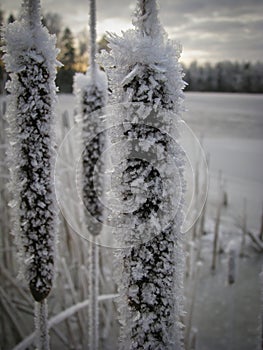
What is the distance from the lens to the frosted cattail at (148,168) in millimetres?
579

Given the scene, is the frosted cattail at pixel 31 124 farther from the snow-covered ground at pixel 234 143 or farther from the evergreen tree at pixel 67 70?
the snow-covered ground at pixel 234 143

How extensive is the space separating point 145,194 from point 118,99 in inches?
7.5

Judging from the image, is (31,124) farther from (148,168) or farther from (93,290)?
(93,290)

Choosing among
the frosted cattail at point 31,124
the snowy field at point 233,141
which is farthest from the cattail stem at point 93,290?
the snowy field at point 233,141

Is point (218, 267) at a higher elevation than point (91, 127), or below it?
below

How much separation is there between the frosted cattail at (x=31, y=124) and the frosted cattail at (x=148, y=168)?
0.63 ft

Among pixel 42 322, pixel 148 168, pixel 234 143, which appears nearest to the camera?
pixel 148 168

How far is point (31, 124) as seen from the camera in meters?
0.73

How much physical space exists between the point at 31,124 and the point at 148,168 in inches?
12.5

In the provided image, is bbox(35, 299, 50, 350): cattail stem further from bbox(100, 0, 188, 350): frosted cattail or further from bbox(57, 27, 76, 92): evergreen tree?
bbox(57, 27, 76, 92): evergreen tree

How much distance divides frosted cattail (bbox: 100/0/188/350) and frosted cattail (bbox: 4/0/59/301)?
191mm

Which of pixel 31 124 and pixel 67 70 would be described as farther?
pixel 67 70

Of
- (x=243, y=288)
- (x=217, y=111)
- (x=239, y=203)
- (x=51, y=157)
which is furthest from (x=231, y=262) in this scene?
(x=217, y=111)

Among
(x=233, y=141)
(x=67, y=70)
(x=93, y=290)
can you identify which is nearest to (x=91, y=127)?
(x=93, y=290)
